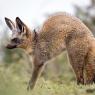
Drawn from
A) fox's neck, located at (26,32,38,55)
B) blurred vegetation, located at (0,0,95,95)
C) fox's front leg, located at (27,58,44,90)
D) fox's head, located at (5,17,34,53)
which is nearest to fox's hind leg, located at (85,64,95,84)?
blurred vegetation, located at (0,0,95,95)

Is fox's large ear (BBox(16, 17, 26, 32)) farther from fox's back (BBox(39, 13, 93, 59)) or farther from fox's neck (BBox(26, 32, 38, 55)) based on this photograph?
fox's back (BBox(39, 13, 93, 59))

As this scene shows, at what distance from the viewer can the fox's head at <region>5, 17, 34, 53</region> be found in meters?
12.9

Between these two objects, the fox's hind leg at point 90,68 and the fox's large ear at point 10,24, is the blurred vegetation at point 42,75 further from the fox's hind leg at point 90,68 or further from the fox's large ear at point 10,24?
the fox's hind leg at point 90,68

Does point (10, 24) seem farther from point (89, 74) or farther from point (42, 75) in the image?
point (42, 75)

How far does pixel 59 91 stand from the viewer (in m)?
10.1

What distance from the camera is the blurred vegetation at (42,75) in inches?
330

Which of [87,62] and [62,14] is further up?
[62,14]

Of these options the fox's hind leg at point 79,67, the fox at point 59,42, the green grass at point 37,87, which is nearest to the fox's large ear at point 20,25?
the fox at point 59,42

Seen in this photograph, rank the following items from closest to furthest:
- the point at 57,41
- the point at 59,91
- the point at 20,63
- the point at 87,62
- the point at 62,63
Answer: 1. the point at 59,91
2. the point at 87,62
3. the point at 57,41
4. the point at 20,63
5. the point at 62,63

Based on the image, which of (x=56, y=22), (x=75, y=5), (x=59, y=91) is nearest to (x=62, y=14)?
(x=56, y=22)

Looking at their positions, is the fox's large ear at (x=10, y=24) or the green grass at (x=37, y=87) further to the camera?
the fox's large ear at (x=10, y=24)

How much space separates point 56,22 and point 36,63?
123cm

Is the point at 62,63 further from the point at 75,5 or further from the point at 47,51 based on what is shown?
the point at 47,51

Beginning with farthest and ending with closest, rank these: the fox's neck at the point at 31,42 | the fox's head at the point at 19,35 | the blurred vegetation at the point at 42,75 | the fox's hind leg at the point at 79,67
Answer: the fox's neck at the point at 31,42
the fox's head at the point at 19,35
the fox's hind leg at the point at 79,67
the blurred vegetation at the point at 42,75
